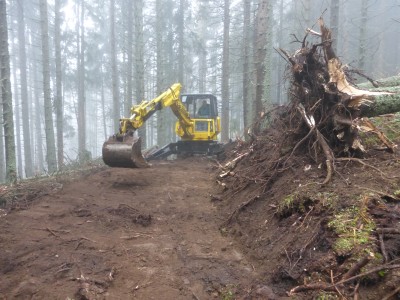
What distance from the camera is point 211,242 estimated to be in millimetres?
4863

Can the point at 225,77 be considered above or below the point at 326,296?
above

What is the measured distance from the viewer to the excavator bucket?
26.9ft

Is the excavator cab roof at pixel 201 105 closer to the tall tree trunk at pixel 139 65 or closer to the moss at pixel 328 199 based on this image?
the tall tree trunk at pixel 139 65

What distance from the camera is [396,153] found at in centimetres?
482

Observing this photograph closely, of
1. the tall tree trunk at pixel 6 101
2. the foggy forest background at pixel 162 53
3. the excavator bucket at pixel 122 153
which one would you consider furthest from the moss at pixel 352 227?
the tall tree trunk at pixel 6 101

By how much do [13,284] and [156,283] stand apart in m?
1.59

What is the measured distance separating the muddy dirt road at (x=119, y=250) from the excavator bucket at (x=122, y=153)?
3.03 feet

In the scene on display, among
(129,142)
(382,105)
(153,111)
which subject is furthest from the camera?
(153,111)

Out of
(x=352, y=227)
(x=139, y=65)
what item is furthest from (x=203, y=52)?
(x=352, y=227)

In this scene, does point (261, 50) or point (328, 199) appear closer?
point (328, 199)

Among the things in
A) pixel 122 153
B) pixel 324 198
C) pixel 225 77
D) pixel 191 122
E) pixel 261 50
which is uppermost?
pixel 225 77

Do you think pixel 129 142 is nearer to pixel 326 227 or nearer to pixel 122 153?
pixel 122 153

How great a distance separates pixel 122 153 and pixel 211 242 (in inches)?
165

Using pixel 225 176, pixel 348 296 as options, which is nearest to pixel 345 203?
pixel 348 296
